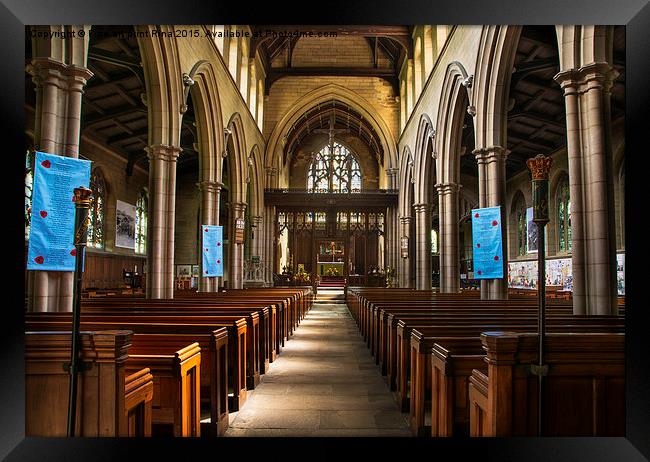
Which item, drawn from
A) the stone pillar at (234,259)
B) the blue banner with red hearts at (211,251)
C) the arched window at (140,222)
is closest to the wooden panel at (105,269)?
the arched window at (140,222)

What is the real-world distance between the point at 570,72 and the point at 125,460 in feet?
21.3

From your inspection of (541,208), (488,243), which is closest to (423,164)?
(488,243)

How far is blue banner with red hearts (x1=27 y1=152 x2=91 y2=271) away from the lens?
548cm

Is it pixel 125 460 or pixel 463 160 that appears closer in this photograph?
pixel 125 460

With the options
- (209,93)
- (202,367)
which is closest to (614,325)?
(202,367)

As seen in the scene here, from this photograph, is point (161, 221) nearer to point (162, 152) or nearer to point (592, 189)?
point (162, 152)

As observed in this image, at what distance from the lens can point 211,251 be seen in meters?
12.7

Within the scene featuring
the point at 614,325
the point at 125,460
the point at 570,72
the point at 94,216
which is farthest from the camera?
the point at 94,216

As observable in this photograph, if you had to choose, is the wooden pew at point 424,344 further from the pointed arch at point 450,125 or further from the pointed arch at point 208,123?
the pointed arch at point 208,123

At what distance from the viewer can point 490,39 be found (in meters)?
10.2
